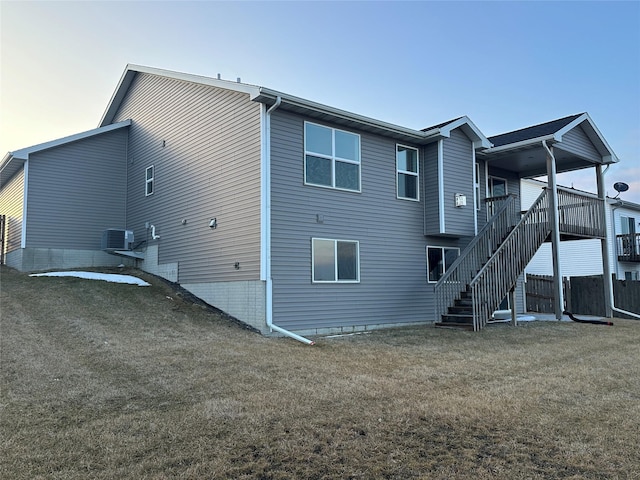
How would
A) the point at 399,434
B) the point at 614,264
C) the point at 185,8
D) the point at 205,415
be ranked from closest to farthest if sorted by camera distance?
1. the point at 399,434
2. the point at 205,415
3. the point at 185,8
4. the point at 614,264

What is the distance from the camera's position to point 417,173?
43.7 ft

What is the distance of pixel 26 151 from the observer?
47.5 feet

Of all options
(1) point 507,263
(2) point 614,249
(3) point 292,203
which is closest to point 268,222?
(3) point 292,203

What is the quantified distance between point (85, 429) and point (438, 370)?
179 inches

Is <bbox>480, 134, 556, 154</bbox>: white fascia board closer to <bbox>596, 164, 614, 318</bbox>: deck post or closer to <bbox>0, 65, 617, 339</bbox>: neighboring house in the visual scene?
<bbox>0, 65, 617, 339</bbox>: neighboring house

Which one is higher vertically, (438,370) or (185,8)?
(185,8)

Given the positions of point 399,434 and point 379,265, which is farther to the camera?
point 379,265

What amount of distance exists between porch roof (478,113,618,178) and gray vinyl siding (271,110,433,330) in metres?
3.54

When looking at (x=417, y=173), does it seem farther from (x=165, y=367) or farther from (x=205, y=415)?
(x=205, y=415)

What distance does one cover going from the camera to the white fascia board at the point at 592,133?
540 inches

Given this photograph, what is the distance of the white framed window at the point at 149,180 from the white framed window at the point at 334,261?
6.76 m

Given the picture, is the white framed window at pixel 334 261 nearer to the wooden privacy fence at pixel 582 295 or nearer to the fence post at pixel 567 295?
the wooden privacy fence at pixel 582 295

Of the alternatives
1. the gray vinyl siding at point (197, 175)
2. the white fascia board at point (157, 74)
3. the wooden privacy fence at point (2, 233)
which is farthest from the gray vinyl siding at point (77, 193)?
the wooden privacy fence at point (2, 233)

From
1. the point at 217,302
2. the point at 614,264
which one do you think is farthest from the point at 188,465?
the point at 614,264
